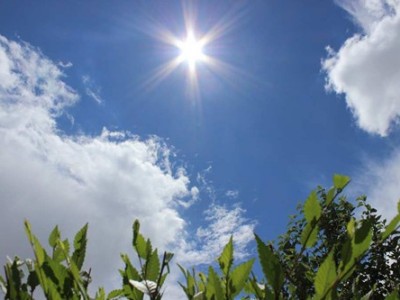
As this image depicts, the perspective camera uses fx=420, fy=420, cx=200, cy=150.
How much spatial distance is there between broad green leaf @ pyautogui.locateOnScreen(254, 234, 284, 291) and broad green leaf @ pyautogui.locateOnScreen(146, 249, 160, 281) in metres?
0.38

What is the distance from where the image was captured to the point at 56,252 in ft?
5.24

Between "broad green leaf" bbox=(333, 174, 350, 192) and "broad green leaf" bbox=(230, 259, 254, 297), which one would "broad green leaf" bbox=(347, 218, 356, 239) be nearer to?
"broad green leaf" bbox=(333, 174, 350, 192)

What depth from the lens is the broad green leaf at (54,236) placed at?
1591 mm

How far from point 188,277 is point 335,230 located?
11378 mm

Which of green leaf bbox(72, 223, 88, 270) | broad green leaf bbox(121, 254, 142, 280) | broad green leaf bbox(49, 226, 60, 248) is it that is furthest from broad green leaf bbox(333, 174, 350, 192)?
broad green leaf bbox(49, 226, 60, 248)

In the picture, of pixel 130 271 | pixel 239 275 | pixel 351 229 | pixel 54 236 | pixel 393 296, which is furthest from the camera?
pixel 54 236

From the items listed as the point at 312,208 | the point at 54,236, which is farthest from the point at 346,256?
the point at 54,236

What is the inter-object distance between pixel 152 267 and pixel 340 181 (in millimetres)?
682

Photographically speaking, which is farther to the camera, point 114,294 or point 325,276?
point 114,294

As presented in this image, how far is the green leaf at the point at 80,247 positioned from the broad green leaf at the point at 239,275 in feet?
1.81

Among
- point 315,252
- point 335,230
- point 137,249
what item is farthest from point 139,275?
point 335,230

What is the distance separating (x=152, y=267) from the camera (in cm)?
141

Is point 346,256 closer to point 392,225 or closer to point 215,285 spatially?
point 392,225

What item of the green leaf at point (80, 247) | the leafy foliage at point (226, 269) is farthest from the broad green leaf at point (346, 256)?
→ the green leaf at point (80, 247)
